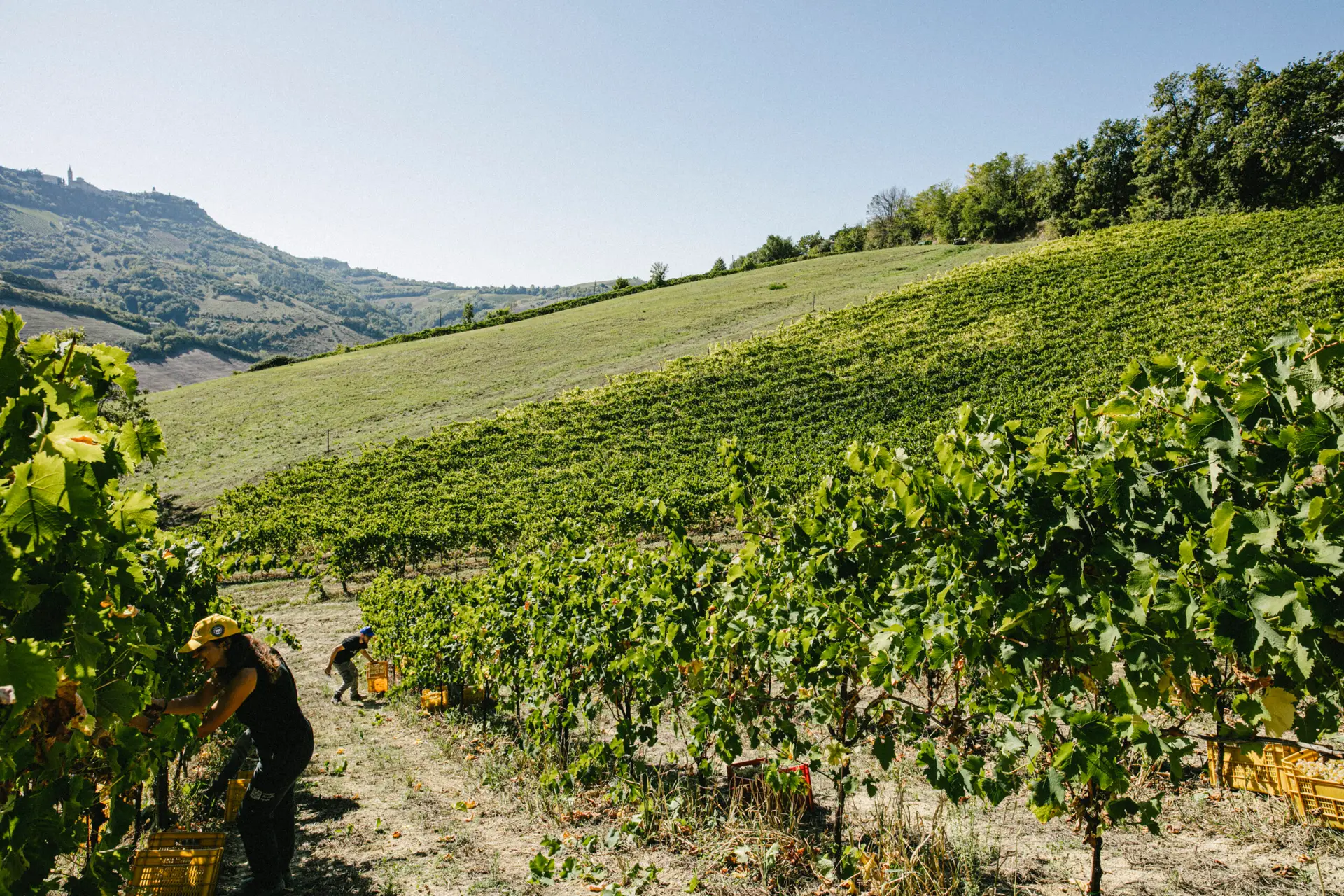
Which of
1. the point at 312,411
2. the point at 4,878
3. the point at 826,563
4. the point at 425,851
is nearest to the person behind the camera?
the point at 4,878

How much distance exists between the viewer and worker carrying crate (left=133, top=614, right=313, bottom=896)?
377 cm

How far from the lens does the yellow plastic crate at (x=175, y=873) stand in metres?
3.44

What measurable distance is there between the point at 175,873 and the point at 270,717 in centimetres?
83

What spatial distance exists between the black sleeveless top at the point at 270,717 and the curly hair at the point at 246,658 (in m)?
0.02

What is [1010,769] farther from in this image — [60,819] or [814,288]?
[814,288]

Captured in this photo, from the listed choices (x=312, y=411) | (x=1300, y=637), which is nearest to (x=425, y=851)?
(x=1300, y=637)

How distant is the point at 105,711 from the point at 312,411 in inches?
1648

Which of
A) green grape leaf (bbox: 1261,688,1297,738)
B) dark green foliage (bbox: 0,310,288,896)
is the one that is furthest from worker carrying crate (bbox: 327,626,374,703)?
green grape leaf (bbox: 1261,688,1297,738)

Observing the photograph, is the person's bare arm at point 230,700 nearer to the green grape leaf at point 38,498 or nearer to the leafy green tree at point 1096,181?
the green grape leaf at point 38,498

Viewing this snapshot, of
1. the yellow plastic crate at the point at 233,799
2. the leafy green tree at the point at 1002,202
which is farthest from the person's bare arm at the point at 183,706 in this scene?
the leafy green tree at the point at 1002,202

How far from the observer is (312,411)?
39.2m

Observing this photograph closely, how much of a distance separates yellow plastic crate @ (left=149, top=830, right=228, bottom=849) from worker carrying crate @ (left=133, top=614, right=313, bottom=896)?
0.13 metres

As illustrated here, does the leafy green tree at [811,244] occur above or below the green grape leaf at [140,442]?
above

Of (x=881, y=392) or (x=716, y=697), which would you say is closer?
(x=716, y=697)
